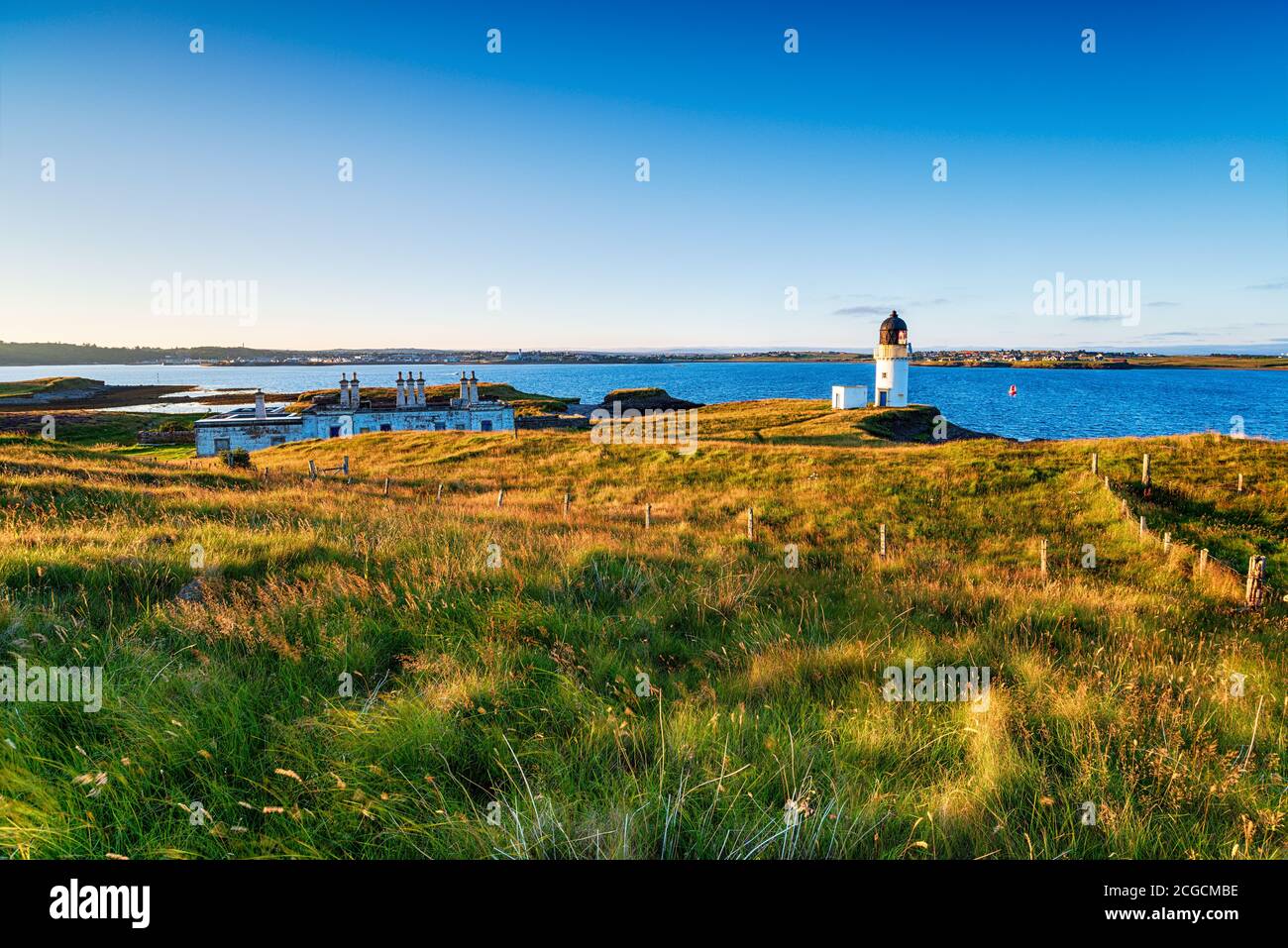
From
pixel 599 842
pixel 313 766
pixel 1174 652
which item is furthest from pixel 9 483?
pixel 1174 652

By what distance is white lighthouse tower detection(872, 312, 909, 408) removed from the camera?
227 feet

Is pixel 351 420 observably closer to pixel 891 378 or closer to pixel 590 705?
pixel 891 378

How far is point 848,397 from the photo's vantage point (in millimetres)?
71000

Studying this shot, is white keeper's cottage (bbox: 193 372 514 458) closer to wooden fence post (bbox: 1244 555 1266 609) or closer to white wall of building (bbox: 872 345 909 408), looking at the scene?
white wall of building (bbox: 872 345 909 408)

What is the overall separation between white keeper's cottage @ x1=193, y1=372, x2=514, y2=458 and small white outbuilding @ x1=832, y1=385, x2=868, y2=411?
4146 cm

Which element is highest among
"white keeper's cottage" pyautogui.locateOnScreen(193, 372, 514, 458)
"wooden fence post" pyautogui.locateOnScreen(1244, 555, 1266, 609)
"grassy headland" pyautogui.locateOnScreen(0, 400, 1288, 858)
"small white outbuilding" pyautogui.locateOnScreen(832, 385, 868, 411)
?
"small white outbuilding" pyautogui.locateOnScreen(832, 385, 868, 411)

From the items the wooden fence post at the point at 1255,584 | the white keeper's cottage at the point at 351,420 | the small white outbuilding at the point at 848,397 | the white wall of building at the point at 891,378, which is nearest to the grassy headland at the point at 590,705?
the wooden fence post at the point at 1255,584

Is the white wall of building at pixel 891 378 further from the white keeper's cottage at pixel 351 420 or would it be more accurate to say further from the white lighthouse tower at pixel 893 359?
the white keeper's cottage at pixel 351 420

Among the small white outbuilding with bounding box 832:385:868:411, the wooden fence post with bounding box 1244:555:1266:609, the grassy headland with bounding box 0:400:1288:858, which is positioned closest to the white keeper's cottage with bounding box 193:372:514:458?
the small white outbuilding with bounding box 832:385:868:411

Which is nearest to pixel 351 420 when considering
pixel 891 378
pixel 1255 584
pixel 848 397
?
pixel 848 397

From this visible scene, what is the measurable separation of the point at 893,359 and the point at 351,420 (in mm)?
65773

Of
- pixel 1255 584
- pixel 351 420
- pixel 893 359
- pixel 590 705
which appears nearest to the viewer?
pixel 590 705

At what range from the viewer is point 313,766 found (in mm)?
2762

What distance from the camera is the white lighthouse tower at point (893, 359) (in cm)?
6912
